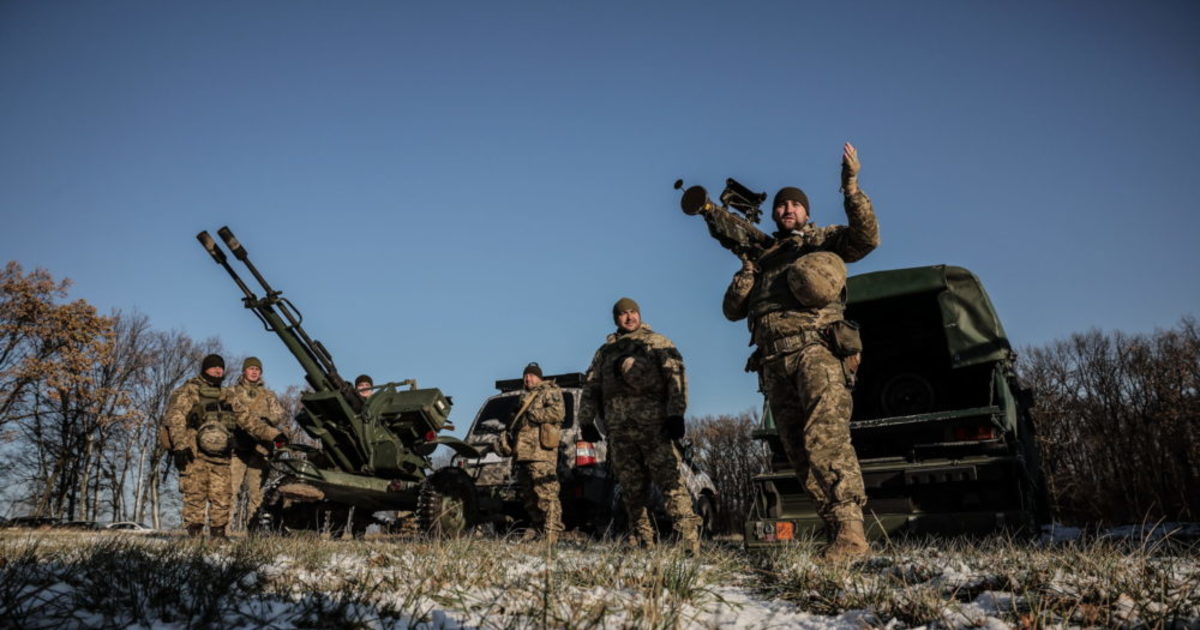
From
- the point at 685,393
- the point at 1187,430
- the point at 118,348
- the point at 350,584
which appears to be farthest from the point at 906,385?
the point at 118,348

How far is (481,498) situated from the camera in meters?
8.05

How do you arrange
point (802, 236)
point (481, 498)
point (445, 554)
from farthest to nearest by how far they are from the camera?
point (481, 498), point (802, 236), point (445, 554)

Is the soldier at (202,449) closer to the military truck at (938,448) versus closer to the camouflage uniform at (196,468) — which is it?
the camouflage uniform at (196,468)

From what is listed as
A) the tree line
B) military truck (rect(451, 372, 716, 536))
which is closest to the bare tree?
military truck (rect(451, 372, 716, 536))

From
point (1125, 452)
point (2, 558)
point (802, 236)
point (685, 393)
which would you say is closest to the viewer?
point (2, 558)

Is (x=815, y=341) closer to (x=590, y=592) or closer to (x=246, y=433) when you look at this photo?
(x=590, y=592)

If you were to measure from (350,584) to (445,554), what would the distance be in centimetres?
67

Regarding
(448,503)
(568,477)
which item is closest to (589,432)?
(568,477)

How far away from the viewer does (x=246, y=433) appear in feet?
25.5

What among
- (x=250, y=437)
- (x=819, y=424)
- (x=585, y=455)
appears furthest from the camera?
(x=250, y=437)

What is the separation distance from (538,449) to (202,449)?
11.5ft

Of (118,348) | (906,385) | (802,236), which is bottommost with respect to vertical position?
(906,385)

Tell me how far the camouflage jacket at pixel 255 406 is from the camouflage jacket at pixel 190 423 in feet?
0.18

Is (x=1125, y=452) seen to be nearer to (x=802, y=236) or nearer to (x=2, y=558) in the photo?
(x=802, y=236)
